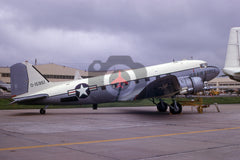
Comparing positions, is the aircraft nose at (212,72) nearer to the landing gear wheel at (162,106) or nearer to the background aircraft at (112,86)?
the background aircraft at (112,86)

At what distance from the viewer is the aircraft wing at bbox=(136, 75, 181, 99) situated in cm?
1917

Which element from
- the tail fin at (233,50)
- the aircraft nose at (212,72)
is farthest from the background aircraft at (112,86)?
the tail fin at (233,50)

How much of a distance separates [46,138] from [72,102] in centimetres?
1140

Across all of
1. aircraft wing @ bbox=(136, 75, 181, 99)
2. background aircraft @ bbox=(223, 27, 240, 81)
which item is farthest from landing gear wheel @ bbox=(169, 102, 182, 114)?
background aircraft @ bbox=(223, 27, 240, 81)

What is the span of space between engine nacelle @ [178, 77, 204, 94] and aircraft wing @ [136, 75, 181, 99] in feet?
1.64

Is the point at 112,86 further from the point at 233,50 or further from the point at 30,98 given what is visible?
the point at 233,50

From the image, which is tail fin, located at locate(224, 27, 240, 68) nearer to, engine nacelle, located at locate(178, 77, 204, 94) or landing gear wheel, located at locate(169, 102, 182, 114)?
engine nacelle, located at locate(178, 77, 204, 94)

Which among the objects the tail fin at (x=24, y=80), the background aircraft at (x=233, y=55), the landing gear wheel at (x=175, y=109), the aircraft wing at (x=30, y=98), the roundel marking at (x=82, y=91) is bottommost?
the landing gear wheel at (x=175, y=109)

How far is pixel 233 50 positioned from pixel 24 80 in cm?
2733

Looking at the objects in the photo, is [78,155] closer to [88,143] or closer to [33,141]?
[88,143]

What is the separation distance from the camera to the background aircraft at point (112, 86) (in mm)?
20422

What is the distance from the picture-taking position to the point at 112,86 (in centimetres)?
2153

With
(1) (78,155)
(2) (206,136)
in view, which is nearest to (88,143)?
(1) (78,155)

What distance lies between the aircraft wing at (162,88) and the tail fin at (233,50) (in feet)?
61.7
